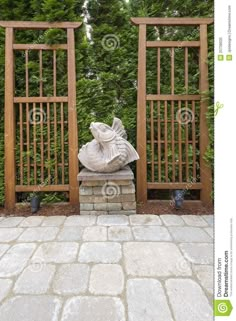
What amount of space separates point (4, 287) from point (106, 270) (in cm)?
62

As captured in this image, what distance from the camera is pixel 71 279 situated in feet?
4.76

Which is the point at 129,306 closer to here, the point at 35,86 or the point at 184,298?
the point at 184,298

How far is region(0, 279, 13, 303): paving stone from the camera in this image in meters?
1.32

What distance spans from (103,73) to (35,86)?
2.86 ft

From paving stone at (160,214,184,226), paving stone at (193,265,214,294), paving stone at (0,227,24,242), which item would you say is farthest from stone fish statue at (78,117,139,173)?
paving stone at (193,265,214,294)

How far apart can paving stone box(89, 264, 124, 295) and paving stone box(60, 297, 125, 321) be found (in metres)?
0.06

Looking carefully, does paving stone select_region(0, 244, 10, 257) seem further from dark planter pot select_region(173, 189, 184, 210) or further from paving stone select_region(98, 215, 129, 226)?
dark planter pot select_region(173, 189, 184, 210)

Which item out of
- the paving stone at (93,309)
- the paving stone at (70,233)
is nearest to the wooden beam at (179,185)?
the paving stone at (70,233)

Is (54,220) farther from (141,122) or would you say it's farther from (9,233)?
(141,122)

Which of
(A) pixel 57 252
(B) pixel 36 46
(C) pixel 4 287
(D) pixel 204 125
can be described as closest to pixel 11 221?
(A) pixel 57 252

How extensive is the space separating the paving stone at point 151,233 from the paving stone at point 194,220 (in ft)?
1.09

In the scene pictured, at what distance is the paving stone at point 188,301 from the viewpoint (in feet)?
3.79

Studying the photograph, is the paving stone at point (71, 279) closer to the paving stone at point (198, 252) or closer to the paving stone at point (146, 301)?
the paving stone at point (146, 301)

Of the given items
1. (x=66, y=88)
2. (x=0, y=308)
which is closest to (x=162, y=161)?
(x=66, y=88)
